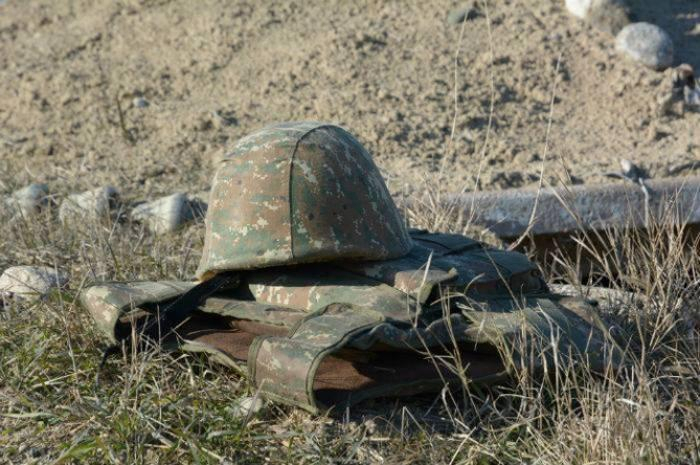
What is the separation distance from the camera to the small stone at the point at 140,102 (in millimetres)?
6988

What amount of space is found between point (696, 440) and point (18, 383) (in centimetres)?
218

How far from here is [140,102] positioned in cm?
701

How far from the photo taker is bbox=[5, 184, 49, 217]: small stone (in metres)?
5.27

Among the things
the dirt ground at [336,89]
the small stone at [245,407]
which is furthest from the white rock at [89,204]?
the small stone at [245,407]

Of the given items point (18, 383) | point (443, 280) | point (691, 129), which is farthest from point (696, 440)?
point (691, 129)

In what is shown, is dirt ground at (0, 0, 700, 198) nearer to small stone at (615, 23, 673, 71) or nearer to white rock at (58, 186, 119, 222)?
small stone at (615, 23, 673, 71)

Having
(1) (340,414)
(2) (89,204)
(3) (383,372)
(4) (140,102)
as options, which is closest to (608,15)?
(4) (140,102)

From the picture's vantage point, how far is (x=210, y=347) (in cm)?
340

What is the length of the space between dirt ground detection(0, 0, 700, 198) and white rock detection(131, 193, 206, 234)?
487 mm

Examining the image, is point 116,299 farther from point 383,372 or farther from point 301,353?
point 383,372

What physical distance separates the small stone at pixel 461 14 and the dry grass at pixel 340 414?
4068 millimetres

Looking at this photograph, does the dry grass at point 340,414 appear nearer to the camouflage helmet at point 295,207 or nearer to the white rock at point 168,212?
the camouflage helmet at point 295,207

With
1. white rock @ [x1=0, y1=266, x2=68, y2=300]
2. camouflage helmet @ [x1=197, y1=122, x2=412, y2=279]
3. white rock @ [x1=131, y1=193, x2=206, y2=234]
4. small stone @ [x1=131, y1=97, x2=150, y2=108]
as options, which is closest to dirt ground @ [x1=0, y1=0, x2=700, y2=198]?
small stone @ [x1=131, y1=97, x2=150, y2=108]

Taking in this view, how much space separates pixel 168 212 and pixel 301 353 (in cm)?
238
